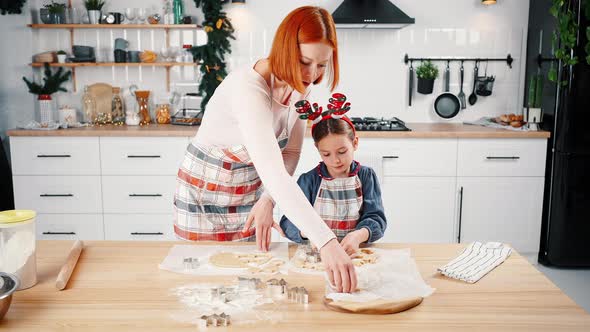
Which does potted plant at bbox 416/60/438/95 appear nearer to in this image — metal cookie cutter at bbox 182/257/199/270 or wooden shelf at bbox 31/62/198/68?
wooden shelf at bbox 31/62/198/68

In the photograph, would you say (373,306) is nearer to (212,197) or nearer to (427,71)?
(212,197)

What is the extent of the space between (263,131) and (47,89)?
2.94 meters

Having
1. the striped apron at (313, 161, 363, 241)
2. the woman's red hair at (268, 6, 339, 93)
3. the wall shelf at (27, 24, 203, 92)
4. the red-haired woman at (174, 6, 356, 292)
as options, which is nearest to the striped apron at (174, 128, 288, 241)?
the red-haired woman at (174, 6, 356, 292)

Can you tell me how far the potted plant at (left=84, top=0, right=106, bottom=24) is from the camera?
374 cm

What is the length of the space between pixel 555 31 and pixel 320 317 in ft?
9.44

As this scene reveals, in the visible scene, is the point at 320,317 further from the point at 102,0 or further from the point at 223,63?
the point at 102,0

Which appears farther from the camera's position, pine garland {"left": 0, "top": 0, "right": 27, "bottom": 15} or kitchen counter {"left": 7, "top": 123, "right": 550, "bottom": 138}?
pine garland {"left": 0, "top": 0, "right": 27, "bottom": 15}

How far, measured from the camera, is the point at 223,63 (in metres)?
3.81


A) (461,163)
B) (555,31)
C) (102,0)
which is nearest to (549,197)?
(461,163)

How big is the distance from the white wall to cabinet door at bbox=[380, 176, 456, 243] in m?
0.71

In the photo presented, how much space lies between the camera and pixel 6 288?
1217mm

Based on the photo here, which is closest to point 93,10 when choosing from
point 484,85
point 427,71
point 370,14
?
point 370,14

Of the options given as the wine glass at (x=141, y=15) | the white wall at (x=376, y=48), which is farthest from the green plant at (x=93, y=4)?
the wine glass at (x=141, y=15)

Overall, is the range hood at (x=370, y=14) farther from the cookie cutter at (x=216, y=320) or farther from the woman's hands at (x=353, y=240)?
the cookie cutter at (x=216, y=320)
